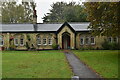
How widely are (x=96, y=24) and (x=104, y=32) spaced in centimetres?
125

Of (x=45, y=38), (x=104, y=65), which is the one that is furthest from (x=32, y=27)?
(x=104, y=65)

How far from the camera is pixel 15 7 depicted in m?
62.7

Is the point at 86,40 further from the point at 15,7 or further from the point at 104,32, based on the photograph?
the point at 15,7

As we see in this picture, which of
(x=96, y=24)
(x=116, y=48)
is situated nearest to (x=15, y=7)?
(x=116, y=48)

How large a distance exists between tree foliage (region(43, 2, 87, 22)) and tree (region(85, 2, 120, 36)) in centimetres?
3237

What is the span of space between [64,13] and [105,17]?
163 ft

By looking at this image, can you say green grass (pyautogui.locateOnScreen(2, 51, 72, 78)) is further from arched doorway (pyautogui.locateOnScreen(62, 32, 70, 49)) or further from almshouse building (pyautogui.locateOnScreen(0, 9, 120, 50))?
arched doorway (pyautogui.locateOnScreen(62, 32, 70, 49))

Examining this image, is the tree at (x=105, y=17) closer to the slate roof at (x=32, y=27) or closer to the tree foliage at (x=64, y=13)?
the slate roof at (x=32, y=27)

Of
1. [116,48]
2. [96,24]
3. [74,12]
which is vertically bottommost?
[116,48]

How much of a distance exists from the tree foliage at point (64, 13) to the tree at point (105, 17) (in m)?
32.4

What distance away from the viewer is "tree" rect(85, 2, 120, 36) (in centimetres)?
1897

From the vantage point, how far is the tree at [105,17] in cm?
1897

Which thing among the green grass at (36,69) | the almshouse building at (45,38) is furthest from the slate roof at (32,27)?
the green grass at (36,69)

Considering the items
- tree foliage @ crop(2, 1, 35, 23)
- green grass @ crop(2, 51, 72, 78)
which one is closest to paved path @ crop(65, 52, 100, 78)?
green grass @ crop(2, 51, 72, 78)
